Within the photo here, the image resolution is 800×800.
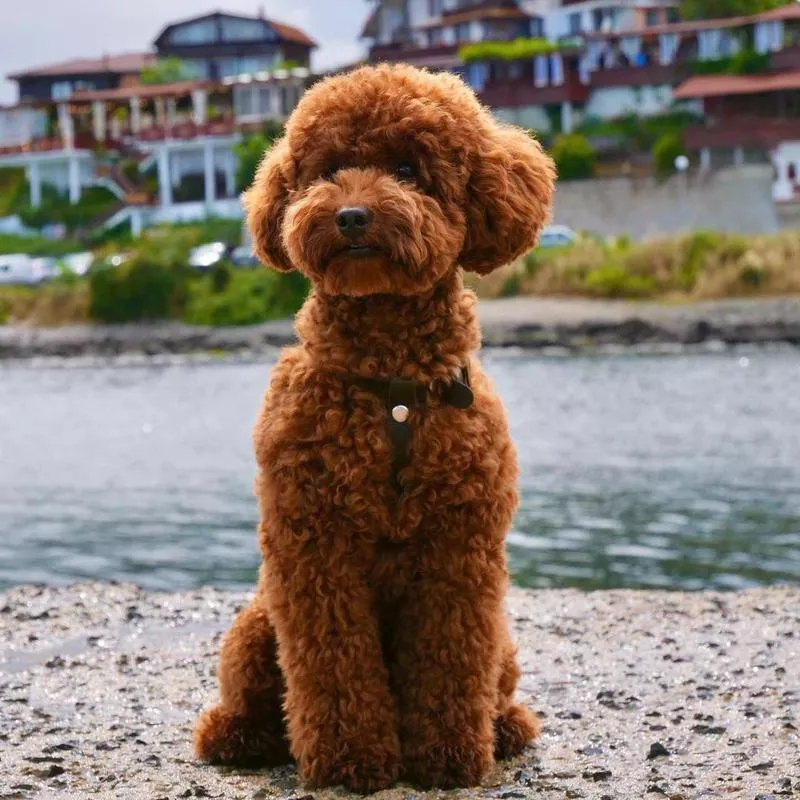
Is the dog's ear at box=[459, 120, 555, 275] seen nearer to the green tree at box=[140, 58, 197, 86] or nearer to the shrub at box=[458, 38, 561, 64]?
the shrub at box=[458, 38, 561, 64]

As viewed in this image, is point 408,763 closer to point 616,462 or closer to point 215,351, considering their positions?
point 616,462

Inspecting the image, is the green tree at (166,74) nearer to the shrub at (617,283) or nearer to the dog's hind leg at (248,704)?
the shrub at (617,283)

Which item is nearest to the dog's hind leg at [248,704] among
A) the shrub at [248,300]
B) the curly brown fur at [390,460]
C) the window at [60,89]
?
the curly brown fur at [390,460]

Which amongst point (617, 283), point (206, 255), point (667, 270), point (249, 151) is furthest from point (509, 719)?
point (249, 151)

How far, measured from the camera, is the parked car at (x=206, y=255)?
2012 inches

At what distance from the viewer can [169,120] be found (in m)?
66.0

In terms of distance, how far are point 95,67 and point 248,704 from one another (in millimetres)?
72372

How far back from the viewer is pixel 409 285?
4211 mm

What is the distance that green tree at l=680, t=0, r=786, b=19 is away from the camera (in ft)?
193

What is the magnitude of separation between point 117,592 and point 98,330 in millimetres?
42178

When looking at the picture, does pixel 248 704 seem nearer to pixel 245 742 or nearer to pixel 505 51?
pixel 245 742

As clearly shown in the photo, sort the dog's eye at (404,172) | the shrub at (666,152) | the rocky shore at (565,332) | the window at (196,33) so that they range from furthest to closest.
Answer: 1. the window at (196,33)
2. the shrub at (666,152)
3. the rocky shore at (565,332)
4. the dog's eye at (404,172)

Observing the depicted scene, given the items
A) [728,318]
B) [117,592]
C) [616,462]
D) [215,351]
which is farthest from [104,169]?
[117,592]

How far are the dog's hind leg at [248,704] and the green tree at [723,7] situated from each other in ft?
187
